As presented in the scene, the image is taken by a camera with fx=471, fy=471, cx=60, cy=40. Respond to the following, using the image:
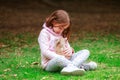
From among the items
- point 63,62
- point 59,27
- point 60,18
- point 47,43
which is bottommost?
point 63,62

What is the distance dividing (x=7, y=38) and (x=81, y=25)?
11.5 feet

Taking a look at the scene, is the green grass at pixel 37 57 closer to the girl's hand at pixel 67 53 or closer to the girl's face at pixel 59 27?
the girl's hand at pixel 67 53

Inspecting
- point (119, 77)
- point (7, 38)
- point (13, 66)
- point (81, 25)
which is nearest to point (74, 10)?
point (81, 25)

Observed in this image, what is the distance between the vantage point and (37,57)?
9320 mm

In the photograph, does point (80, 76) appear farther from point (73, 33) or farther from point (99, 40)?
point (73, 33)

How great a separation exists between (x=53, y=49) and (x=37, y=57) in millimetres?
1932

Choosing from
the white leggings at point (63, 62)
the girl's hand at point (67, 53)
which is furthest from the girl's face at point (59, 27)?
the white leggings at point (63, 62)

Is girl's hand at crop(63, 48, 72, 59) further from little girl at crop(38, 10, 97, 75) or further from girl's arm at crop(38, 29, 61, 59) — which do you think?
girl's arm at crop(38, 29, 61, 59)

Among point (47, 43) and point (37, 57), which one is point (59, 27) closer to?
point (47, 43)

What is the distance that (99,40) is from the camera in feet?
39.2

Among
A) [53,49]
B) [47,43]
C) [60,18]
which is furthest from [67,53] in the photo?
[60,18]

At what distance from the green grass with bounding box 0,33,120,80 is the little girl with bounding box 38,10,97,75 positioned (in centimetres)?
15

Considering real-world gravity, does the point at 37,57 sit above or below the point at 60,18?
below

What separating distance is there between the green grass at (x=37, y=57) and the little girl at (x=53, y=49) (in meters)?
0.15
